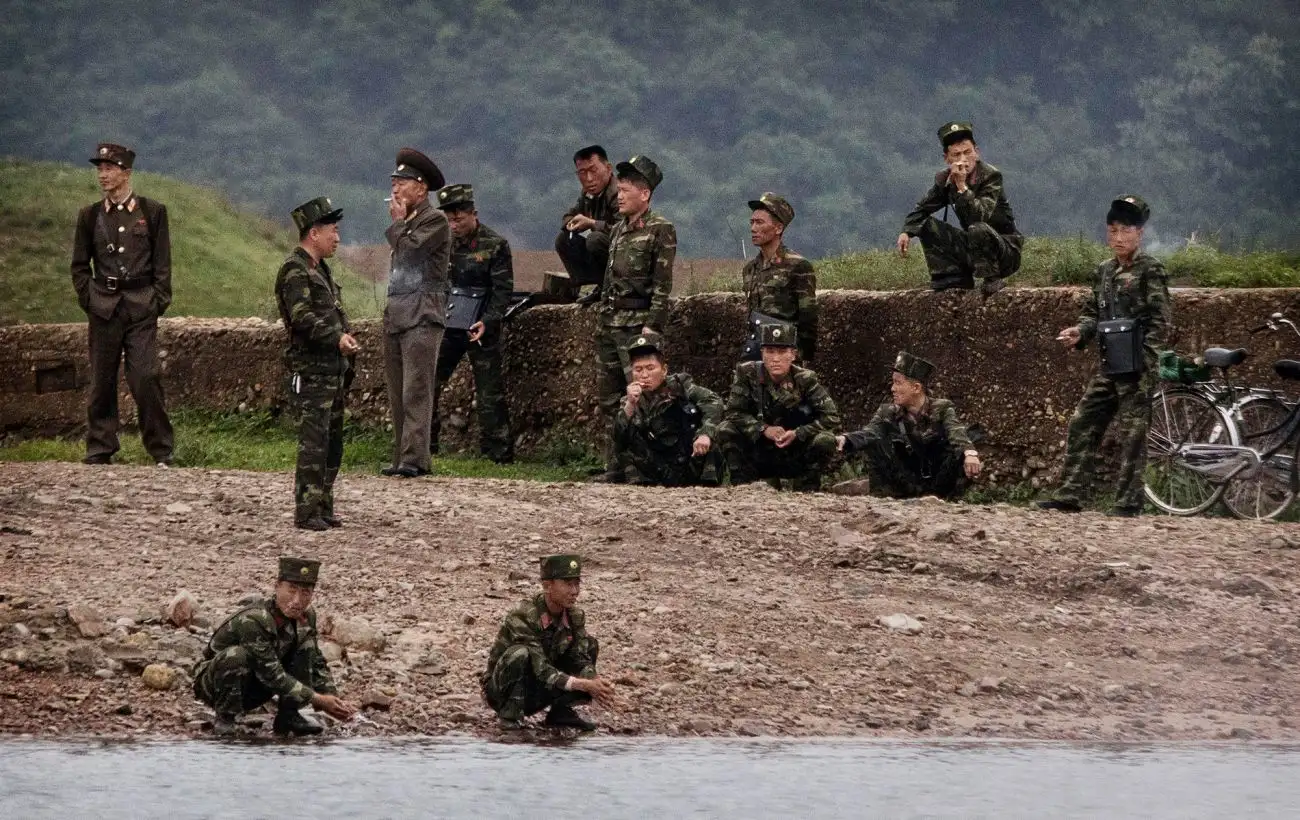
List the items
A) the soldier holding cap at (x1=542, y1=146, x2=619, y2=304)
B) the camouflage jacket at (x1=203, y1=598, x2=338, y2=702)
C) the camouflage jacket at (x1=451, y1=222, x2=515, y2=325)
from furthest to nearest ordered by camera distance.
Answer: the camouflage jacket at (x1=451, y1=222, x2=515, y2=325) → the soldier holding cap at (x1=542, y1=146, x2=619, y2=304) → the camouflage jacket at (x1=203, y1=598, x2=338, y2=702)

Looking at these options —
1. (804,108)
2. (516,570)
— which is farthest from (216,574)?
(804,108)

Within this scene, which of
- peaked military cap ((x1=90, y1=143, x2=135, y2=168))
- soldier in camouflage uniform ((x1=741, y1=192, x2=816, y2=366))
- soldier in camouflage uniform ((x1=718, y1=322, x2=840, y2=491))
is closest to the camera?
soldier in camouflage uniform ((x1=718, y1=322, x2=840, y2=491))

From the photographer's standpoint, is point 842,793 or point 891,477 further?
point 891,477

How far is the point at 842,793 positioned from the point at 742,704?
58.8 inches

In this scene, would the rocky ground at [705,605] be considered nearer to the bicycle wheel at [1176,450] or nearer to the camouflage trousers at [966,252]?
the bicycle wheel at [1176,450]

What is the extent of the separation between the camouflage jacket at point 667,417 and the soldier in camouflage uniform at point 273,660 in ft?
17.7

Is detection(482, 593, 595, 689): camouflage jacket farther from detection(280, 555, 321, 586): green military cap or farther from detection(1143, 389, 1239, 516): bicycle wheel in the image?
detection(1143, 389, 1239, 516): bicycle wheel

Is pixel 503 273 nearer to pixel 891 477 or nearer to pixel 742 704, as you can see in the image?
pixel 891 477

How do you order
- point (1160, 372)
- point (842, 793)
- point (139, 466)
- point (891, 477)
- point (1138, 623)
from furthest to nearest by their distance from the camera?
point (139, 466) < point (891, 477) < point (1160, 372) < point (1138, 623) < point (842, 793)

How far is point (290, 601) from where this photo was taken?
8422mm

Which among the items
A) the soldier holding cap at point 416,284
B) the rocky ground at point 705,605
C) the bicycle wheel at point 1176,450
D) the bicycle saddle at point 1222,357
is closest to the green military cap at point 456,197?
the soldier holding cap at point 416,284

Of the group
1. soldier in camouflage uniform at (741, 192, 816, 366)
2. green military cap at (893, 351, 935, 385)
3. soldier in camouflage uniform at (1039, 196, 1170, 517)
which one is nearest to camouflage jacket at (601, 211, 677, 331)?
soldier in camouflage uniform at (741, 192, 816, 366)

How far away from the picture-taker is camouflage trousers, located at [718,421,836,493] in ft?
44.8

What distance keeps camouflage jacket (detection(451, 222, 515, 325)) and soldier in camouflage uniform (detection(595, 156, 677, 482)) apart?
125 cm
